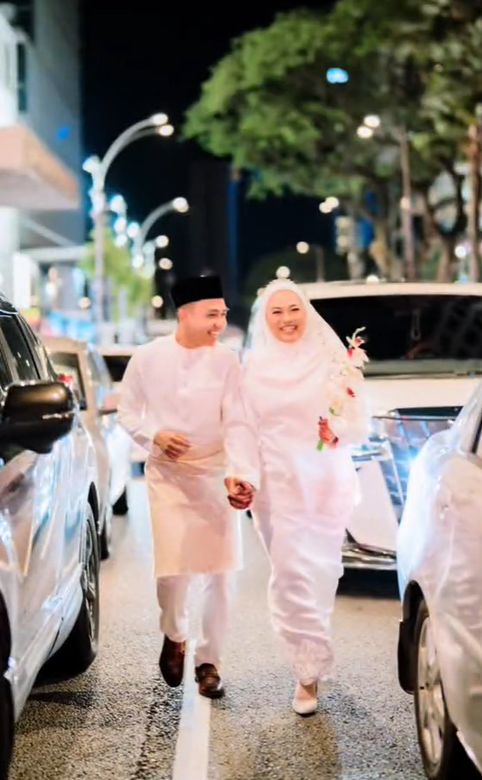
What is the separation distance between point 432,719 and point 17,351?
2471mm

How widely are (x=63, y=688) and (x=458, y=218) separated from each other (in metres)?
32.0

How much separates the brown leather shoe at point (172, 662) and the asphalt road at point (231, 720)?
100 millimetres

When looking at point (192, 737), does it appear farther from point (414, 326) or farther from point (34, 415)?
point (414, 326)

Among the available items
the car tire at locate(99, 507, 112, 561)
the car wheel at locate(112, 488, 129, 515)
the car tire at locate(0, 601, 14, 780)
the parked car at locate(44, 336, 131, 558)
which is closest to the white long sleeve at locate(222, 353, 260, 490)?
the car tire at locate(0, 601, 14, 780)

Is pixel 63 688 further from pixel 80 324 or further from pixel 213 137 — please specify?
pixel 80 324

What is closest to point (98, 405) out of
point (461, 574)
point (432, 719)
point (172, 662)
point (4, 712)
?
point (172, 662)

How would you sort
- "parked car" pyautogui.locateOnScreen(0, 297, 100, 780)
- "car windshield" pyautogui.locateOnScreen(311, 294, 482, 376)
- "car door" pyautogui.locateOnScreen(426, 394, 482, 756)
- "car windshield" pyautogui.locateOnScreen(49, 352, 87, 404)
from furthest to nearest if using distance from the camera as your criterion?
"car windshield" pyautogui.locateOnScreen(49, 352, 87, 404) < "car windshield" pyautogui.locateOnScreen(311, 294, 482, 376) < "parked car" pyautogui.locateOnScreen(0, 297, 100, 780) < "car door" pyautogui.locateOnScreen(426, 394, 482, 756)

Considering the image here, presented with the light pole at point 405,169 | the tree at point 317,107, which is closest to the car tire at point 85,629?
the tree at point 317,107

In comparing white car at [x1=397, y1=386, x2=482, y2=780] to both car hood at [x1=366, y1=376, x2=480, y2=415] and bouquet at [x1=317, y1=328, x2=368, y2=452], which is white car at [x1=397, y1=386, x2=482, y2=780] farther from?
car hood at [x1=366, y1=376, x2=480, y2=415]

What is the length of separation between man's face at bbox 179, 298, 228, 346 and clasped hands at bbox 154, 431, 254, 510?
47cm

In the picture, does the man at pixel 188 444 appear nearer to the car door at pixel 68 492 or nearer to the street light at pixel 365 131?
the car door at pixel 68 492

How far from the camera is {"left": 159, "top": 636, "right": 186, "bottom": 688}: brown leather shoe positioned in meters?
6.06

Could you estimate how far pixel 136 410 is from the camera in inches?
241

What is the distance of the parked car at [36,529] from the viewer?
426cm
